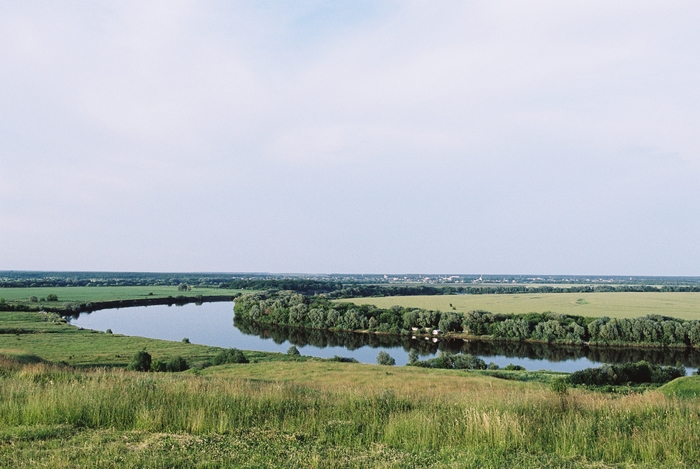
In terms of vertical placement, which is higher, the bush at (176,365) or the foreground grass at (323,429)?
the foreground grass at (323,429)

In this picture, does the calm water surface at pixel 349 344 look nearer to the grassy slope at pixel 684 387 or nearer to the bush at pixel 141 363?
the bush at pixel 141 363

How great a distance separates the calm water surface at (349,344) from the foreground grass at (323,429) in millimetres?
48408

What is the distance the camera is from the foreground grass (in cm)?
615

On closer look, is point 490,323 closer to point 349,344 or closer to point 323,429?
point 349,344

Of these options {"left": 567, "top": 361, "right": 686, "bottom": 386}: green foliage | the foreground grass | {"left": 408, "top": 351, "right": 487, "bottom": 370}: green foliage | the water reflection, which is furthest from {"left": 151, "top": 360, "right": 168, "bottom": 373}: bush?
the water reflection

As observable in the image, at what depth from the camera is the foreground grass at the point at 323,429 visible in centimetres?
615

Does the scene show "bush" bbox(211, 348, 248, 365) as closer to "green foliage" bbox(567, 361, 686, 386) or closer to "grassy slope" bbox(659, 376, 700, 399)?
"green foliage" bbox(567, 361, 686, 386)

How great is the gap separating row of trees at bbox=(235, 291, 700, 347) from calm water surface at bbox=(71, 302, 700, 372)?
3324mm

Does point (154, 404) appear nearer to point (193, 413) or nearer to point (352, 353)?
point (193, 413)

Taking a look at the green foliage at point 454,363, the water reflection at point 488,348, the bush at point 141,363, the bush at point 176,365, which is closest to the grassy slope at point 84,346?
the bush at point 141,363

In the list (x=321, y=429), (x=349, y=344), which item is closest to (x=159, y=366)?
(x=321, y=429)

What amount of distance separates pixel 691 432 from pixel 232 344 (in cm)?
6538

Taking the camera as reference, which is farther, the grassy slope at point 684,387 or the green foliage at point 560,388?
the grassy slope at point 684,387

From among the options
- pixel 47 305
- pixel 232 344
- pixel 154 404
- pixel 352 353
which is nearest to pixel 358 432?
pixel 154 404
